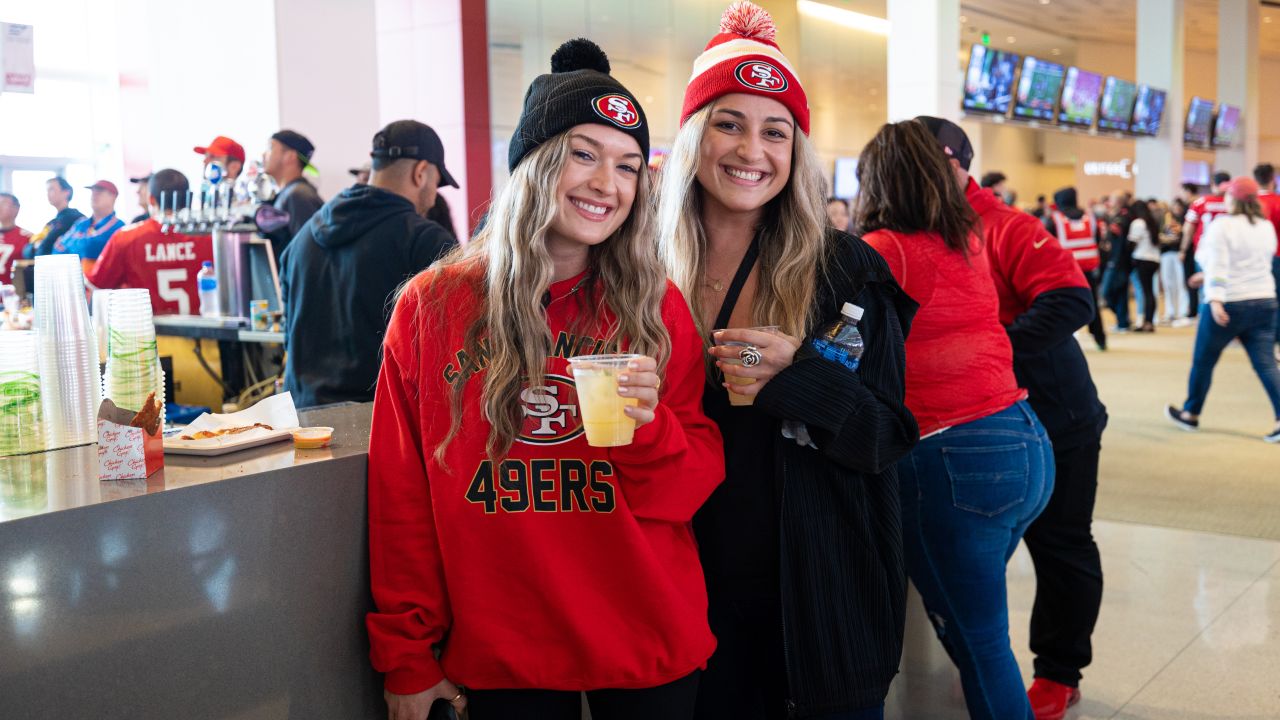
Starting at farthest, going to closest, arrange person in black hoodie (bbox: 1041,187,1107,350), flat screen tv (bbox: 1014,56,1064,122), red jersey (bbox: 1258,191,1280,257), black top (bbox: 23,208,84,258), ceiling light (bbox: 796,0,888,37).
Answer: ceiling light (bbox: 796,0,888,37), flat screen tv (bbox: 1014,56,1064,122), red jersey (bbox: 1258,191,1280,257), person in black hoodie (bbox: 1041,187,1107,350), black top (bbox: 23,208,84,258)

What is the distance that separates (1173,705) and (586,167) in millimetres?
2721

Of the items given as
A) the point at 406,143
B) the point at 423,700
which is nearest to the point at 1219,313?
the point at 406,143

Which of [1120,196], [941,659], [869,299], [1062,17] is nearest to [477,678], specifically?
[869,299]

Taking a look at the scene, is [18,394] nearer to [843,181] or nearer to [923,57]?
[923,57]

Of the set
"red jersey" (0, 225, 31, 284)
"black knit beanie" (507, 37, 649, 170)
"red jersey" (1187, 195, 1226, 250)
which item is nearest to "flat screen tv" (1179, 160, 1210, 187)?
"red jersey" (1187, 195, 1226, 250)

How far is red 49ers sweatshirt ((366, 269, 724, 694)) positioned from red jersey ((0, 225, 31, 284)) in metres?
8.68

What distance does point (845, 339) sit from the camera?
6.25 feet

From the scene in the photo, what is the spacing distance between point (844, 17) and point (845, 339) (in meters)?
14.7

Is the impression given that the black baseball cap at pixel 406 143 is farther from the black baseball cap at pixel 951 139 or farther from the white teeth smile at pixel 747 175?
the white teeth smile at pixel 747 175

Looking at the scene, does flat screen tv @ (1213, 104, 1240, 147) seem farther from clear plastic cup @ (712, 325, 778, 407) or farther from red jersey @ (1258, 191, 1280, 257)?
clear plastic cup @ (712, 325, 778, 407)

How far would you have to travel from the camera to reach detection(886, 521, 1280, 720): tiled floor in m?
3.13

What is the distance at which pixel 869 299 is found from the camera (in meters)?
1.98

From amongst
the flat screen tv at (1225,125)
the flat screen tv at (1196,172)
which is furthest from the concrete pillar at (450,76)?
the flat screen tv at (1196,172)

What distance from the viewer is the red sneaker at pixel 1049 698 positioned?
3150 millimetres
